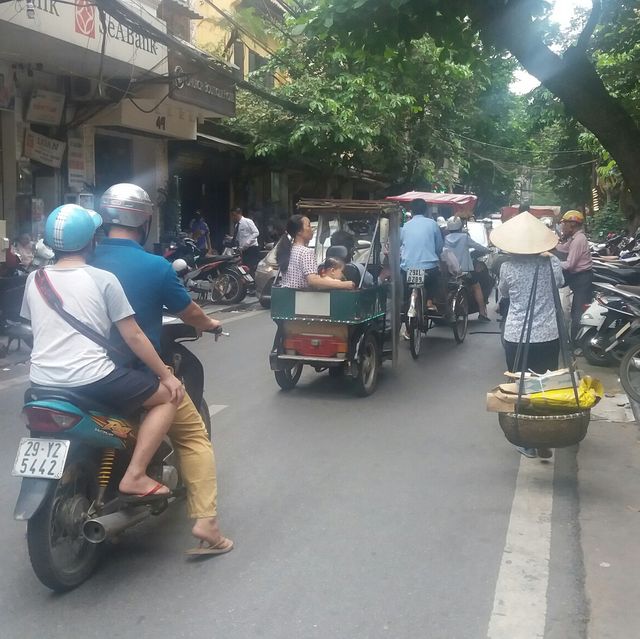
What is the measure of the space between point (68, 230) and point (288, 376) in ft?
14.8

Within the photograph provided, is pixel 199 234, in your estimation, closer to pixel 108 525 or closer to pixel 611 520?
pixel 611 520

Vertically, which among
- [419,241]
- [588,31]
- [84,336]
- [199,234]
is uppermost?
[588,31]

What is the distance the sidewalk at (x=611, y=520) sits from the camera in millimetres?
3637

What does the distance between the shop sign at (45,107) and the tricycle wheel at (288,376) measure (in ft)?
27.8

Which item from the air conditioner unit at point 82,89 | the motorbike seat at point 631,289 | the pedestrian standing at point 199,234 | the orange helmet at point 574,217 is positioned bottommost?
the motorbike seat at point 631,289

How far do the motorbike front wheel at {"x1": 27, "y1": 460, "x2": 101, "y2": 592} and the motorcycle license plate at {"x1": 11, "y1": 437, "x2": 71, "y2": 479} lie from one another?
0.09 meters

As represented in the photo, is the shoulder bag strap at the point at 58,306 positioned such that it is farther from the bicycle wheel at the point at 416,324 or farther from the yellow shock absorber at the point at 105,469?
the bicycle wheel at the point at 416,324

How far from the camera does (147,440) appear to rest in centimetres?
388

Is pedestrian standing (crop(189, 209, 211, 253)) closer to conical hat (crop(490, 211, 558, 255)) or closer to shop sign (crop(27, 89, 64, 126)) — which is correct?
shop sign (crop(27, 89, 64, 126))

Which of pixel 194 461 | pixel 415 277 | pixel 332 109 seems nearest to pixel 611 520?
pixel 194 461

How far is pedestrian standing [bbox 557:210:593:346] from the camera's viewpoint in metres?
9.57

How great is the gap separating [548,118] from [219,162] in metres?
9.02

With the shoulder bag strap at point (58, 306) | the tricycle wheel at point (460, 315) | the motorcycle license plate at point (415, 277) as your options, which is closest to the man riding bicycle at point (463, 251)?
the tricycle wheel at point (460, 315)

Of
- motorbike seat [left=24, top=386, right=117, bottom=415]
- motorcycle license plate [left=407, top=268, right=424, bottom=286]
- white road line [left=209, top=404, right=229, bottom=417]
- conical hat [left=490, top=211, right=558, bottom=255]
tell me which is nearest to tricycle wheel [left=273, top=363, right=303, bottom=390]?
white road line [left=209, top=404, right=229, bottom=417]
